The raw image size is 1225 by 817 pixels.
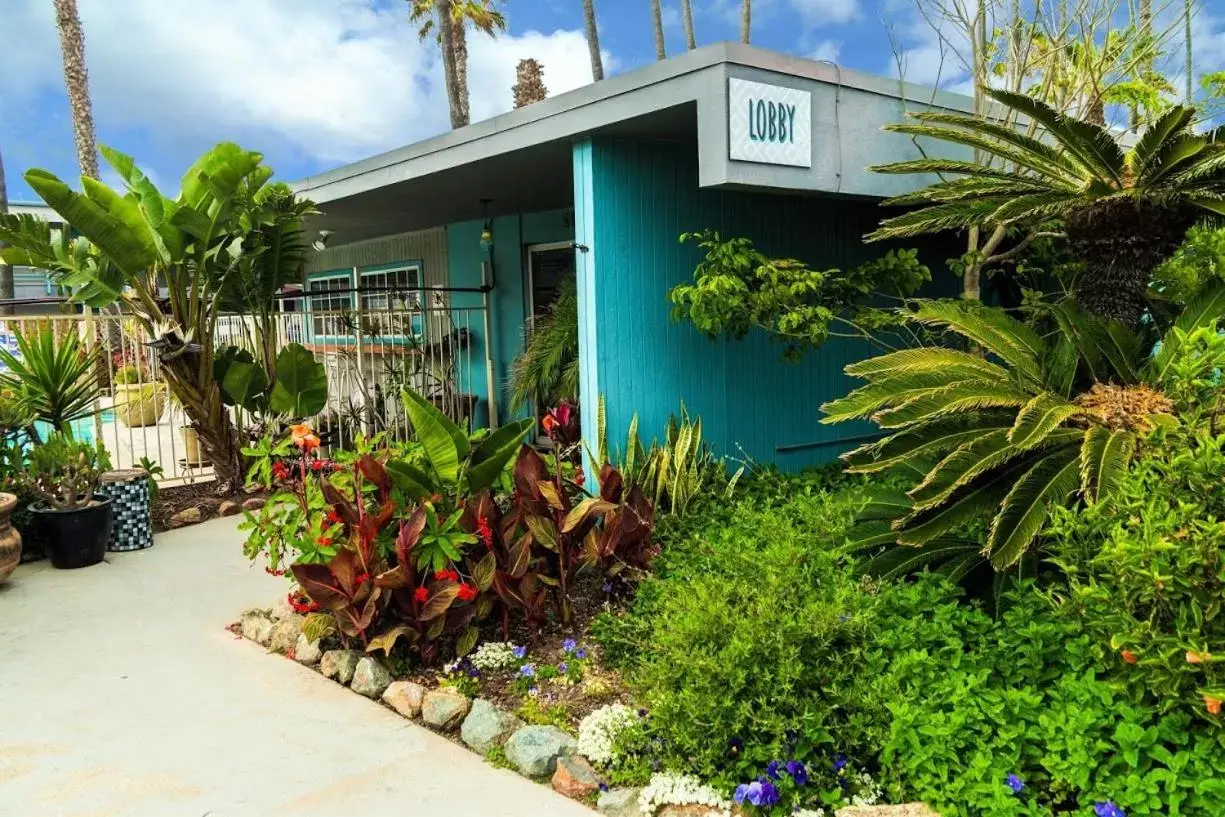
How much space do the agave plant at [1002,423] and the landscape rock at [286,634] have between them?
2996 mm

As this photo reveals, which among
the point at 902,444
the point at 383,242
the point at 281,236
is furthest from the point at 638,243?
the point at 383,242

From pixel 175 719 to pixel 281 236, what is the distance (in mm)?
5100

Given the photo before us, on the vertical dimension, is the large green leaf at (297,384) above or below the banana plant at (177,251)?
below

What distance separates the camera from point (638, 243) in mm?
5836

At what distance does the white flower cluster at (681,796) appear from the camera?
117 inches

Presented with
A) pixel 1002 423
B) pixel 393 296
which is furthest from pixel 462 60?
pixel 1002 423

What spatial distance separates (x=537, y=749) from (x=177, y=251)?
5.58 meters

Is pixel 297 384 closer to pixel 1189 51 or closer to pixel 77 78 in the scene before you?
pixel 1189 51

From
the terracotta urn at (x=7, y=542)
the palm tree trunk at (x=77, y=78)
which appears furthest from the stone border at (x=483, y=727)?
the palm tree trunk at (x=77, y=78)

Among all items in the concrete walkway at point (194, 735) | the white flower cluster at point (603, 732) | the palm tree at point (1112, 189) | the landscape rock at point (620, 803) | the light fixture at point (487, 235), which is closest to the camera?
the landscape rock at point (620, 803)

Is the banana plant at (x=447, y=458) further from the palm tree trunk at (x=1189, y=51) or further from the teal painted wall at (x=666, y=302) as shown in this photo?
the palm tree trunk at (x=1189, y=51)

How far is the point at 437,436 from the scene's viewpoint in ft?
14.5

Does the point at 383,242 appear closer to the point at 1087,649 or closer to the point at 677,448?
the point at 677,448

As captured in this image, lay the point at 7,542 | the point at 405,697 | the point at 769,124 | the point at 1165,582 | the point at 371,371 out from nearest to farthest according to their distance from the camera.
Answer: the point at 1165,582 → the point at 405,697 → the point at 769,124 → the point at 7,542 → the point at 371,371
